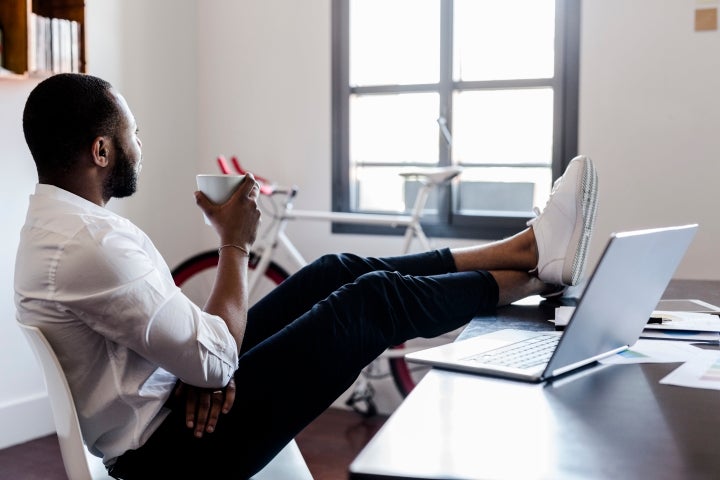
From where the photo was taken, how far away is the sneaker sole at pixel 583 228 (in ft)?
5.82

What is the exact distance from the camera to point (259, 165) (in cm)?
352

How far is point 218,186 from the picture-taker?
4.72 feet

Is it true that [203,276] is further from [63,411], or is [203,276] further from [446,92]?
[63,411]

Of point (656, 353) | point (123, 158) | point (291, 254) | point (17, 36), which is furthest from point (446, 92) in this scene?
point (656, 353)

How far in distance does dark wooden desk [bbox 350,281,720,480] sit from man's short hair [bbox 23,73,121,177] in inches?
29.3

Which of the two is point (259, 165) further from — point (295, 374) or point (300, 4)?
point (295, 374)

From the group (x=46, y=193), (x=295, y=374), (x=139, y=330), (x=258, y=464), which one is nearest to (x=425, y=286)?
(x=295, y=374)

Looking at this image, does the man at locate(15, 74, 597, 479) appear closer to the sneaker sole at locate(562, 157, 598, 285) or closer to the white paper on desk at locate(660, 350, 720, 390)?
the sneaker sole at locate(562, 157, 598, 285)

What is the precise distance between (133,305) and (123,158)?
0.34 meters


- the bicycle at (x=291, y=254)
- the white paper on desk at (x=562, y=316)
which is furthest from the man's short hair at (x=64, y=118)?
the bicycle at (x=291, y=254)

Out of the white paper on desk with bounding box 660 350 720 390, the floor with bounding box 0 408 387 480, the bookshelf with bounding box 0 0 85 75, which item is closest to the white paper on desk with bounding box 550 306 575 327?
the white paper on desk with bounding box 660 350 720 390

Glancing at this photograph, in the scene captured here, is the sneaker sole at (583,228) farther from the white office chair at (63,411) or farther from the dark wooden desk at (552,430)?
the white office chair at (63,411)

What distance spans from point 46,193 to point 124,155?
0.16 m

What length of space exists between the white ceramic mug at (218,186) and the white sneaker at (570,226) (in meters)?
0.75
